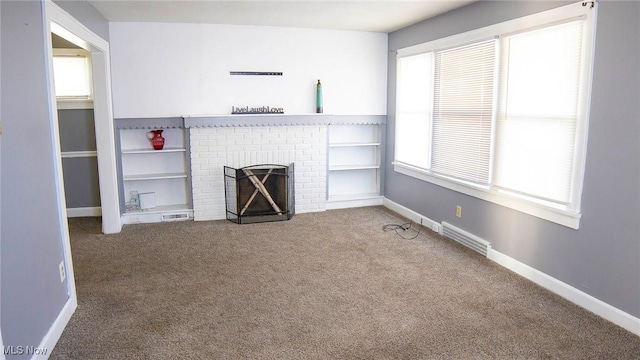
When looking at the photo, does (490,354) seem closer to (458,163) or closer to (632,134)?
(632,134)

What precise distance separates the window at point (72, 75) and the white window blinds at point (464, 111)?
4287 mm

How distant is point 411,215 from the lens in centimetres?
533

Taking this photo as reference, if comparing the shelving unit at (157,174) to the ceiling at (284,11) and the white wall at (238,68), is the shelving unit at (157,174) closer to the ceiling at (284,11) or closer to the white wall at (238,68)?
the white wall at (238,68)

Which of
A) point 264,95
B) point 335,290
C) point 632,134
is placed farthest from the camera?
point 264,95

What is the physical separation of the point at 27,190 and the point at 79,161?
363cm

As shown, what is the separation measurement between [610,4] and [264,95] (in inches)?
148

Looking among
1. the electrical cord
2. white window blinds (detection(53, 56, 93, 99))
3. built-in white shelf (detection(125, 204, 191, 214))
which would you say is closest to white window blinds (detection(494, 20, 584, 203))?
the electrical cord

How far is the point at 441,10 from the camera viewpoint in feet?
14.4

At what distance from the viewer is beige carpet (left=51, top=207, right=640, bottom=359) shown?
2.55m

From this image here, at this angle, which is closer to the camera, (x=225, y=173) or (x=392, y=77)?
(x=225, y=173)

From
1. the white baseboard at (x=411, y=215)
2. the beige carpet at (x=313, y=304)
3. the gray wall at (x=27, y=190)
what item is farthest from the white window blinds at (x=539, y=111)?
the gray wall at (x=27, y=190)

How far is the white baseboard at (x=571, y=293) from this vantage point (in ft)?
8.99

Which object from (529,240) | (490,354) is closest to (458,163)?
(529,240)

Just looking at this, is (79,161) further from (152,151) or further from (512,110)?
(512,110)
